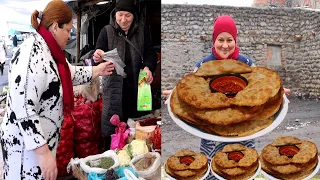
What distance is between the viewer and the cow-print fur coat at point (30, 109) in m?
1.86

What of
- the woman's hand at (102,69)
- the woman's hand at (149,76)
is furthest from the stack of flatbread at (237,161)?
the woman's hand at (149,76)

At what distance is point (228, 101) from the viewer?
70.9 inches

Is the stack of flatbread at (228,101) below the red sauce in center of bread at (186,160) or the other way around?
the other way around

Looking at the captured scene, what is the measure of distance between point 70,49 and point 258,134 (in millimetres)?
3109

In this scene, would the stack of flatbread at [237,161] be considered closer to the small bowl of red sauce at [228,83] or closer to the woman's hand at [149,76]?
the small bowl of red sauce at [228,83]

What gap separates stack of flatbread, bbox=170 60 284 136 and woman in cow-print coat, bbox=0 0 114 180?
66 cm

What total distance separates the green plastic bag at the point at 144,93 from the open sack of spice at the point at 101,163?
0.48 meters

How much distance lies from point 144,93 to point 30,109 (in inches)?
45.0

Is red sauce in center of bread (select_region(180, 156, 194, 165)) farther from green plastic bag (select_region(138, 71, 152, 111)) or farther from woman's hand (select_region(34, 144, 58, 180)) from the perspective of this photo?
green plastic bag (select_region(138, 71, 152, 111))

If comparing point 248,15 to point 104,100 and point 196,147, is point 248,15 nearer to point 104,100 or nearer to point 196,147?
point 196,147

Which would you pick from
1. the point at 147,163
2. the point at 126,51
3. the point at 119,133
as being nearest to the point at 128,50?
the point at 126,51

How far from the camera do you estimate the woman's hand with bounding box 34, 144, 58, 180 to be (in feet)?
6.29

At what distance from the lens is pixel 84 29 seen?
4.05 meters

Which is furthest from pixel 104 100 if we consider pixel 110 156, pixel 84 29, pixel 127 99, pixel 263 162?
pixel 263 162
